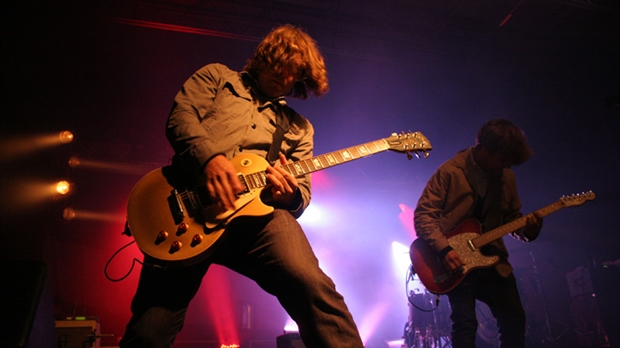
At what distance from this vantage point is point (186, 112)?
7.82 ft

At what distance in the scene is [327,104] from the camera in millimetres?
9883

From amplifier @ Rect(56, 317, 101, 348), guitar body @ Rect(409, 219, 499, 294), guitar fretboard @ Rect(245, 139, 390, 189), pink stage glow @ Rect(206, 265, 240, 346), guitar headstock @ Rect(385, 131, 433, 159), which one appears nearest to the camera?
guitar fretboard @ Rect(245, 139, 390, 189)

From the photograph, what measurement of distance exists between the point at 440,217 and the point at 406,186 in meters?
8.90

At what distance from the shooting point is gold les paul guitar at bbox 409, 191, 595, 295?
156 inches

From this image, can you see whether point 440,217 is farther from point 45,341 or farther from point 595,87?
point 595,87

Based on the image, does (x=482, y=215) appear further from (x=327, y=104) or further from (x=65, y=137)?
(x=65, y=137)

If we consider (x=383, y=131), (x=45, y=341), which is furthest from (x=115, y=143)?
(x=45, y=341)

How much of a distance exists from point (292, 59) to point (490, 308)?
3109mm

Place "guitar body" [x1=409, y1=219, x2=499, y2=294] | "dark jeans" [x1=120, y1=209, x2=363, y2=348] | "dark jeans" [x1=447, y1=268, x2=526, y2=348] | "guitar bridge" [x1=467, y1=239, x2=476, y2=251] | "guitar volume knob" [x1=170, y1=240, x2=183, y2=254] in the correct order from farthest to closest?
"guitar bridge" [x1=467, y1=239, x2=476, y2=251] → "guitar body" [x1=409, y1=219, x2=499, y2=294] → "dark jeans" [x1=447, y1=268, x2=526, y2=348] → "guitar volume knob" [x1=170, y1=240, x2=183, y2=254] → "dark jeans" [x1=120, y1=209, x2=363, y2=348]

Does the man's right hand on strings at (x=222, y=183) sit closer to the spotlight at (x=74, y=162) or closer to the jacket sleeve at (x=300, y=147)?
the jacket sleeve at (x=300, y=147)

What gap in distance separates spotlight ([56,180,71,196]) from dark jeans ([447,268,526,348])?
8845mm

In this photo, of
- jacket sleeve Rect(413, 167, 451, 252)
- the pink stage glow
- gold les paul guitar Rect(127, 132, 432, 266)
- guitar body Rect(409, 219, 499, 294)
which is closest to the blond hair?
gold les paul guitar Rect(127, 132, 432, 266)

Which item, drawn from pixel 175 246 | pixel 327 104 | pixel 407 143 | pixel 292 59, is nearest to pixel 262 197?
pixel 175 246

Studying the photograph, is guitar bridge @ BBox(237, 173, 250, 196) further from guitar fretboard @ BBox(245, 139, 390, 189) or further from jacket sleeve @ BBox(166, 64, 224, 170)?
jacket sleeve @ BBox(166, 64, 224, 170)
